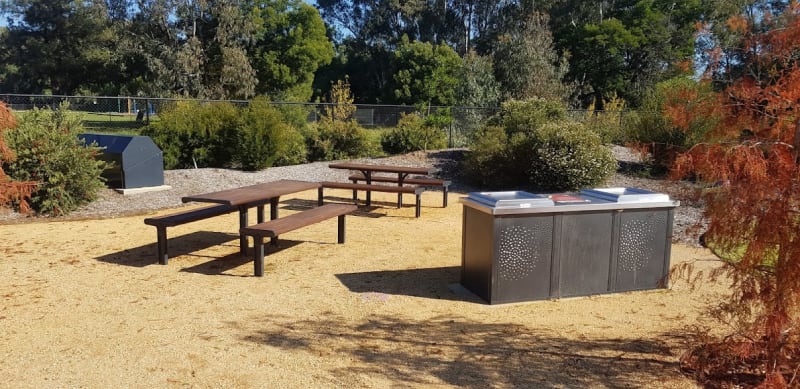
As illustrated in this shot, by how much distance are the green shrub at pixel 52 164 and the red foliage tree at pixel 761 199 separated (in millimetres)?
9451

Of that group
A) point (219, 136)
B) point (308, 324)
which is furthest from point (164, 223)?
point (219, 136)

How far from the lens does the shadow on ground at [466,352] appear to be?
401 cm

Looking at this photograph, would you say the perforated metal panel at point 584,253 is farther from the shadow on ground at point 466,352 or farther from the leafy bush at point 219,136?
the leafy bush at point 219,136

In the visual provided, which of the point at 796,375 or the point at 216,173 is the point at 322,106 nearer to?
the point at 216,173

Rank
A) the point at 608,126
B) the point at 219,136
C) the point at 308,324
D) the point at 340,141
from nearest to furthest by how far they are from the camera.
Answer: the point at 308,324
the point at 219,136
the point at 608,126
the point at 340,141

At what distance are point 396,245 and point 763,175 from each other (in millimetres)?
5233

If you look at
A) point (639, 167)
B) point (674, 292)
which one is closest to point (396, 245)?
point (674, 292)

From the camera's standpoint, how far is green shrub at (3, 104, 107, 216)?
968 cm

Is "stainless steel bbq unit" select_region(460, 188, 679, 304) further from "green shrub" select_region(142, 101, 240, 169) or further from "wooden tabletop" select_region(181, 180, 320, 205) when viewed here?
"green shrub" select_region(142, 101, 240, 169)

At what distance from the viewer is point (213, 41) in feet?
115

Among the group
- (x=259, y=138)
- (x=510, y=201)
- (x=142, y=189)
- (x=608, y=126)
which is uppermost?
(x=608, y=126)

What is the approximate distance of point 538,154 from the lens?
41.9 feet

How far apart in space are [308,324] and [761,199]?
340cm

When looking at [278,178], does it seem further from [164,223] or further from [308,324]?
[308,324]
